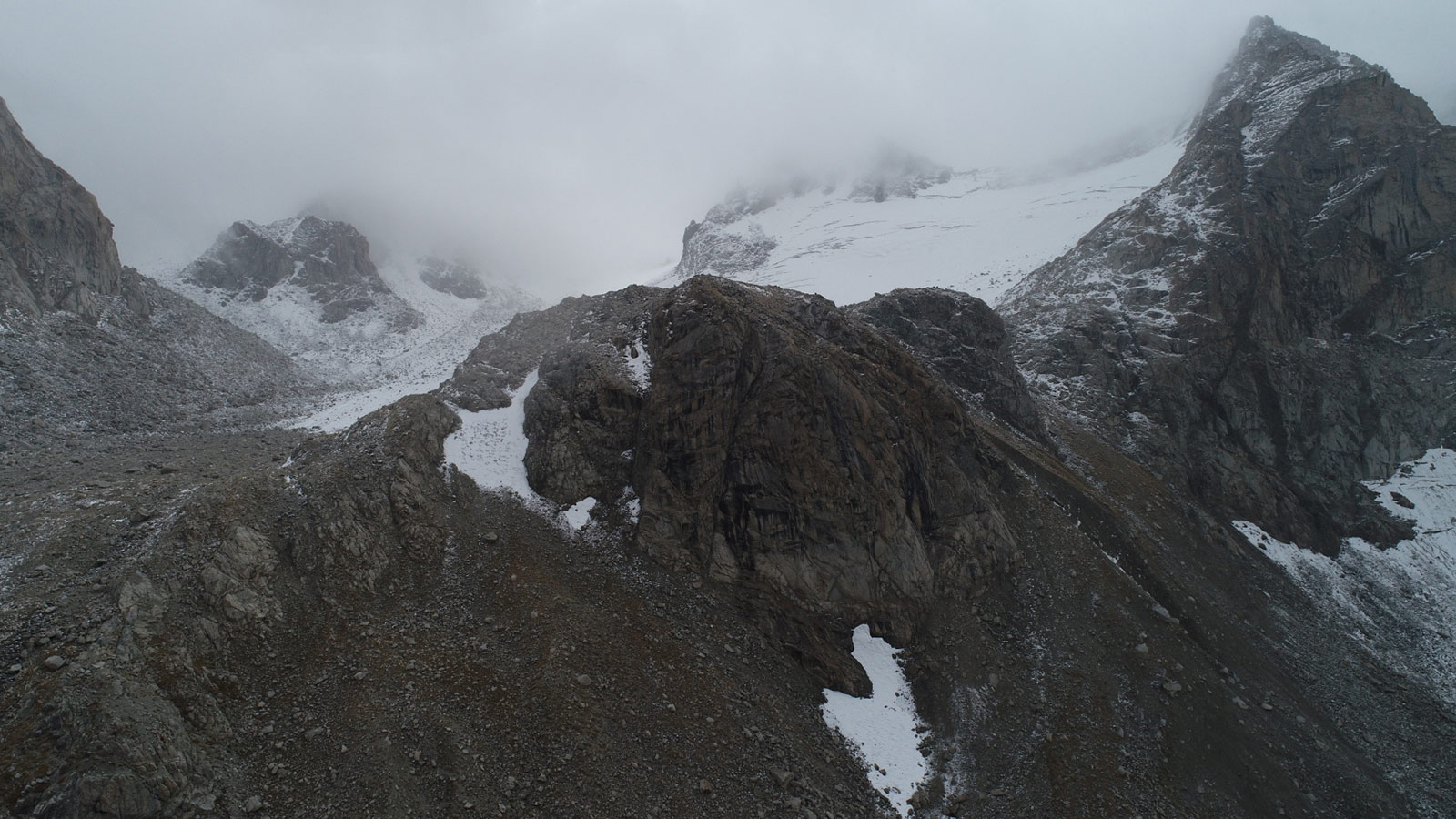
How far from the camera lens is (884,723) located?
2125cm

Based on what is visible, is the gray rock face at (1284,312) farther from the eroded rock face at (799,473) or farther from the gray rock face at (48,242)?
the gray rock face at (48,242)

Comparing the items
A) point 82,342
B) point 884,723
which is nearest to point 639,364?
point 884,723

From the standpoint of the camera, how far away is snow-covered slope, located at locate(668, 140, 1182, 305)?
67.4 m

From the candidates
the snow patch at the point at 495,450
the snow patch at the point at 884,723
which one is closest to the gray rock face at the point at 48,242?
the snow patch at the point at 495,450

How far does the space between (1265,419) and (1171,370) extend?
28.6 feet

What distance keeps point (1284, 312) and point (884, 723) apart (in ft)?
167

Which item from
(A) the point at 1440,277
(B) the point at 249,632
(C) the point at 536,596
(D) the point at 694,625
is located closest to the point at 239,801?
(B) the point at 249,632

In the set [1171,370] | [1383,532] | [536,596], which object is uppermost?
[536,596]

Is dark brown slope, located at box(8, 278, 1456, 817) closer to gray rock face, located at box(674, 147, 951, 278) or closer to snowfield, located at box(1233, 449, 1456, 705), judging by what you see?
snowfield, located at box(1233, 449, 1456, 705)

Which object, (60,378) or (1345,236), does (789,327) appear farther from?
(1345,236)

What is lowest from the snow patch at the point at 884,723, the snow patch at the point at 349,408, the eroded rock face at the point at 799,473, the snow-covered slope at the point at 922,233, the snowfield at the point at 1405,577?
the snowfield at the point at 1405,577

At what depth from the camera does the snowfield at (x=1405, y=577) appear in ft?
101

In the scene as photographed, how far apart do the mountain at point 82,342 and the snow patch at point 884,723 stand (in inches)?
1407

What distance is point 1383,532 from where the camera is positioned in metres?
39.8
